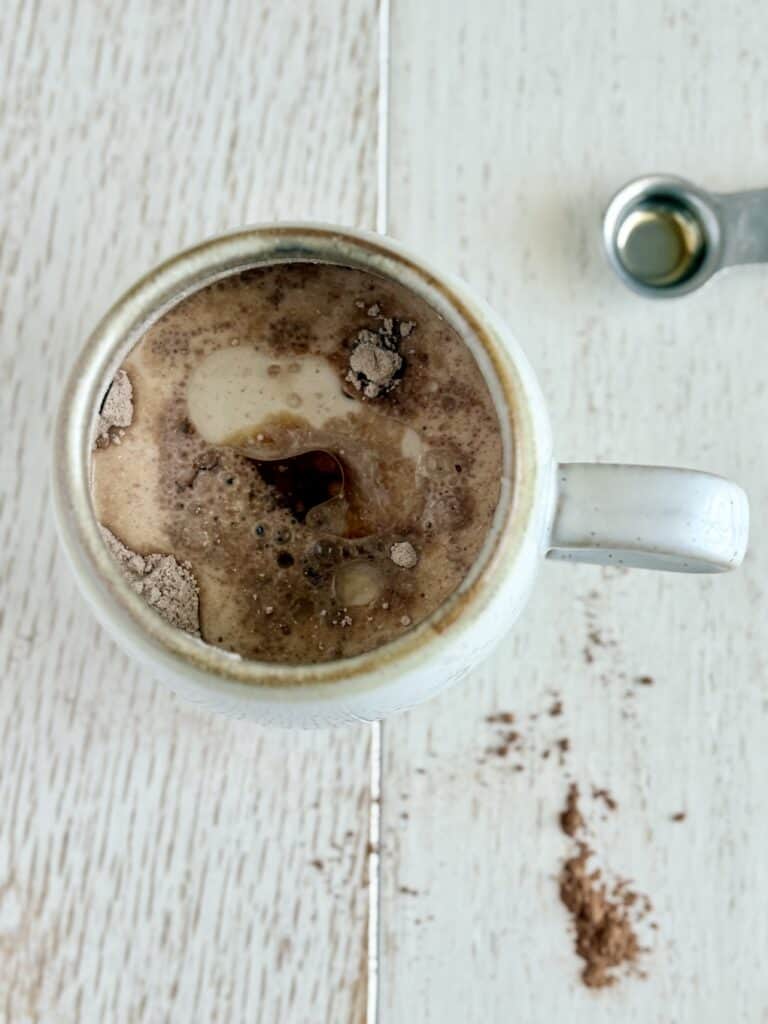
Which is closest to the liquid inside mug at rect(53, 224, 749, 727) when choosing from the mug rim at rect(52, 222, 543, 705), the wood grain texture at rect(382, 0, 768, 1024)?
the mug rim at rect(52, 222, 543, 705)

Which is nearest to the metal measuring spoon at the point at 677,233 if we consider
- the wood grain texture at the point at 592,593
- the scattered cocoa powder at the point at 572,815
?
the wood grain texture at the point at 592,593

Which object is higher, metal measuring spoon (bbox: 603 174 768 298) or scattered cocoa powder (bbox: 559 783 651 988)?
metal measuring spoon (bbox: 603 174 768 298)

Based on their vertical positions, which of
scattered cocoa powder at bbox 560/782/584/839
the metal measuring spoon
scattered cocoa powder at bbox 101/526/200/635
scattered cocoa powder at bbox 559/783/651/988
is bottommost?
scattered cocoa powder at bbox 559/783/651/988

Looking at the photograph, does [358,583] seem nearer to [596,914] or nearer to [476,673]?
[476,673]

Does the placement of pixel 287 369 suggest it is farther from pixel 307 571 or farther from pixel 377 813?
pixel 377 813

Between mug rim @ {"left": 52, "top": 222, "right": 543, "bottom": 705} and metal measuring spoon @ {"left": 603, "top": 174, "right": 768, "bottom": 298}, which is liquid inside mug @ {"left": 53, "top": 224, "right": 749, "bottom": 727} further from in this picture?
metal measuring spoon @ {"left": 603, "top": 174, "right": 768, "bottom": 298}

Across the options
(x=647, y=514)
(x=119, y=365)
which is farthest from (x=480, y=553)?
(x=119, y=365)

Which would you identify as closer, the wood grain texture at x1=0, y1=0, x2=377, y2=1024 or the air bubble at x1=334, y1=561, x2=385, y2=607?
the air bubble at x1=334, y1=561, x2=385, y2=607

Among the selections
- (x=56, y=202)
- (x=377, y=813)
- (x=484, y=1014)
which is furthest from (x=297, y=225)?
(x=484, y=1014)
